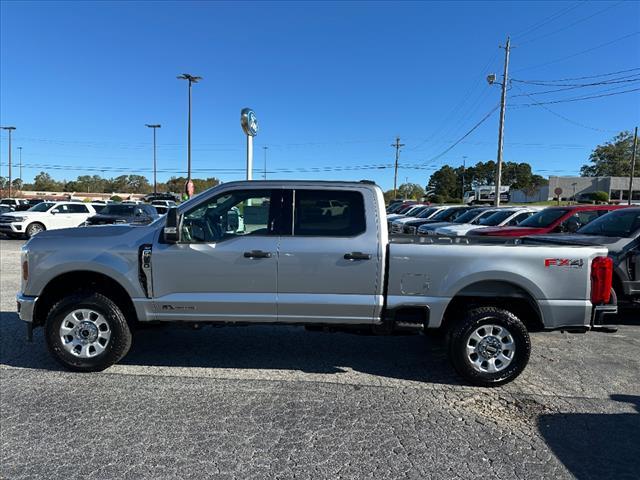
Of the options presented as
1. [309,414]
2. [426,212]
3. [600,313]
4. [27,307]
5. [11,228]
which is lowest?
[309,414]

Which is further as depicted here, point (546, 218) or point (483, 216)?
point (483, 216)

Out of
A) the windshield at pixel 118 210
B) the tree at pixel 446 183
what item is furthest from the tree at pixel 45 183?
the windshield at pixel 118 210

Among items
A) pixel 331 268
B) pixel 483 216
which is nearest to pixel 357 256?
pixel 331 268

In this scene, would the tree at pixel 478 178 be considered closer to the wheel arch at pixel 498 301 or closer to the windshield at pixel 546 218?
the windshield at pixel 546 218

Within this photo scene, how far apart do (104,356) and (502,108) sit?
101 feet

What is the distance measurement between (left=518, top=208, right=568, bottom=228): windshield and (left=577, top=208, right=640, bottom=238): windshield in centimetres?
276

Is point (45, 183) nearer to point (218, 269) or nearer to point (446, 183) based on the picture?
point (446, 183)

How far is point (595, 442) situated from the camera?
347 centimetres

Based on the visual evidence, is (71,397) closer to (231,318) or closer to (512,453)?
(231,318)

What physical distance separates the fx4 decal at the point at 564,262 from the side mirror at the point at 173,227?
340cm

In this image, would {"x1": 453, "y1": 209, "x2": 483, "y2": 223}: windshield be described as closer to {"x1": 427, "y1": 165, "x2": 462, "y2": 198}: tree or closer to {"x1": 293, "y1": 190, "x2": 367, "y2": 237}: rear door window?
{"x1": 293, "y1": 190, "x2": 367, "y2": 237}: rear door window

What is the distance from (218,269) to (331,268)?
41.6 inches

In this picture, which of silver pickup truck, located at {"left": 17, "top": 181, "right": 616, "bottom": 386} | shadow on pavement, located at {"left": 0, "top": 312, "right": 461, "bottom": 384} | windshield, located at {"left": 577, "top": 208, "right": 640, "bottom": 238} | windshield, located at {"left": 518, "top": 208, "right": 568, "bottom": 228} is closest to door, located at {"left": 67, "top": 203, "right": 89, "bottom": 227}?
shadow on pavement, located at {"left": 0, "top": 312, "right": 461, "bottom": 384}

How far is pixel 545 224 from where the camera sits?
10.8 meters
